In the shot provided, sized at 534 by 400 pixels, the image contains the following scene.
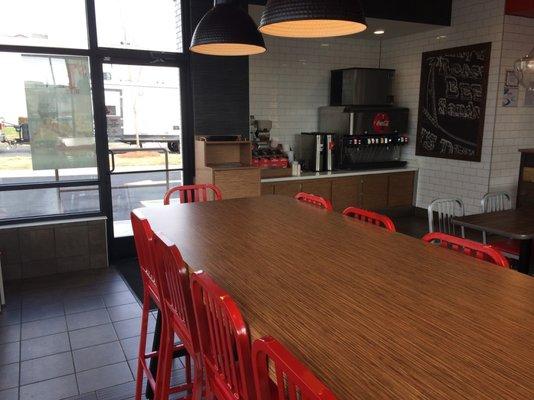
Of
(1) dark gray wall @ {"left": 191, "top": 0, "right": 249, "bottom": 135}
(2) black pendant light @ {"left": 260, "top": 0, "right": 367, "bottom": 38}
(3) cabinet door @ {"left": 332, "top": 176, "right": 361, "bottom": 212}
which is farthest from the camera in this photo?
(3) cabinet door @ {"left": 332, "top": 176, "right": 361, "bottom": 212}

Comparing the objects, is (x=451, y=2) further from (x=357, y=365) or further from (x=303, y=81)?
(x=357, y=365)

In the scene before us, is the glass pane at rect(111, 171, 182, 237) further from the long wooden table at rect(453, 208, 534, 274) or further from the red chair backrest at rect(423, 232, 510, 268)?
the red chair backrest at rect(423, 232, 510, 268)

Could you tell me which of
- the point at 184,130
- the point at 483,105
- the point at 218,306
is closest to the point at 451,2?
the point at 483,105

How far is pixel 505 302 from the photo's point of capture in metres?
1.36

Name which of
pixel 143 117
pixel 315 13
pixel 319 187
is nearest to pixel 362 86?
pixel 319 187

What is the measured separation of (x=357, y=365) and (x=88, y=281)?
3.40 metres

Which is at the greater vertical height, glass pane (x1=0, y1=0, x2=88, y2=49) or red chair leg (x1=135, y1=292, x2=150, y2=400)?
glass pane (x1=0, y1=0, x2=88, y2=49)

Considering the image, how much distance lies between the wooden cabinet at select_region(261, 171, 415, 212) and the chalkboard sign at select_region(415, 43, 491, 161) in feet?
1.81

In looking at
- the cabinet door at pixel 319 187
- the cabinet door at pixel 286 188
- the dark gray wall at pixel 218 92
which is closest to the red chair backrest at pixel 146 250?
the dark gray wall at pixel 218 92

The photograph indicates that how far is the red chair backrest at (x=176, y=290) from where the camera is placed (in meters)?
1.49

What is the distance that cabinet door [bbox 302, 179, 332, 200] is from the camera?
205 inches

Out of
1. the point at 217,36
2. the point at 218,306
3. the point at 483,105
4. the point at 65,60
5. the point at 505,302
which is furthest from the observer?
the point at 483,105

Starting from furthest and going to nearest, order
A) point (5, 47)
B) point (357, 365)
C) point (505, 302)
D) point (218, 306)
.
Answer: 1. point (5, 47)
2. point (505, 302)
3. point (218, 306)
4. point (357, 365)

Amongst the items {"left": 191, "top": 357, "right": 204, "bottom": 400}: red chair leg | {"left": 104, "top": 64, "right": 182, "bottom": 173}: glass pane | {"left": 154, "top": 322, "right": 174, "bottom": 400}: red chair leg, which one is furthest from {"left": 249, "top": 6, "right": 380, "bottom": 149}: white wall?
{"left": 191, "top": 357, "right": 204, "bottom": 400}: red chair leg
